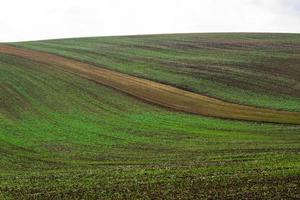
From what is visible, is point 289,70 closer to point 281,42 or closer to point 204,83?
point 204,83

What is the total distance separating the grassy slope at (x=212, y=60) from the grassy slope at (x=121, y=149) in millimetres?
7685

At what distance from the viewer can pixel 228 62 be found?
203ft

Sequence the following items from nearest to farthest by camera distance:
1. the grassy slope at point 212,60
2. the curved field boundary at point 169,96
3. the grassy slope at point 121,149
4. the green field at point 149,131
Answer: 1. the grassy slope at point 121,149
2. the green field at point 149,131
3. the curved field boundary at point 169,96
4. the grassy slope at point 212,60

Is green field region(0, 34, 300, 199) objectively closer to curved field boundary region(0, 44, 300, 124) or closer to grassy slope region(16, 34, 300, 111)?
grassy slope region(16, 34, 300, 111)

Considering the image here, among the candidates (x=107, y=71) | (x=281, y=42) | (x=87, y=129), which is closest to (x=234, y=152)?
(x=87, y=129)

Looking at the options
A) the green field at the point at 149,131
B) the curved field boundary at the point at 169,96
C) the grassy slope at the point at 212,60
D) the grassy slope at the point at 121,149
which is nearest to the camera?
the grassy slope at the point at 121,149

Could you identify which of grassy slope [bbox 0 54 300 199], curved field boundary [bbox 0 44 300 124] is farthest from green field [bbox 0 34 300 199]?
curved field boundary [bbox 0 44 300 124]

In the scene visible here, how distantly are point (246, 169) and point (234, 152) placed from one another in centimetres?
503

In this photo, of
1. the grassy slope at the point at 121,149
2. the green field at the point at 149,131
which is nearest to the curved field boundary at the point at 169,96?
the green field at the point at 149,131

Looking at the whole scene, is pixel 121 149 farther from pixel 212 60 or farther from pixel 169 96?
pixel 212 60

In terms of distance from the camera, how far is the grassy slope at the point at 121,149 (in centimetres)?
2126

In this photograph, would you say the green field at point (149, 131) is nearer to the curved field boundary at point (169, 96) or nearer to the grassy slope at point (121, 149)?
the grassy slope at point (121, 149)

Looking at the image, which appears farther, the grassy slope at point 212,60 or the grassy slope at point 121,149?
the grassy slope at point 212,60

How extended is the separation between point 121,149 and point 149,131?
516cm
